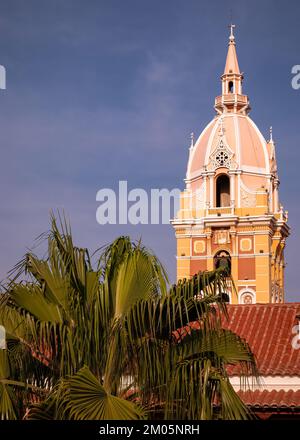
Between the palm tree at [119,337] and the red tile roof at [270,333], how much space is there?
309 inches

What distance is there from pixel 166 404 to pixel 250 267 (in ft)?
133

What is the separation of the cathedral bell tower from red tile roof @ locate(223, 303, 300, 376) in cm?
2685

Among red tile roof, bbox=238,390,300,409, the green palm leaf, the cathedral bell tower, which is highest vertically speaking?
the cathedral bell tower

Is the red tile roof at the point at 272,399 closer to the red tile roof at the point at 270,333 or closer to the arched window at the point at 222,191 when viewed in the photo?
the red tile roof at the point at 270,333

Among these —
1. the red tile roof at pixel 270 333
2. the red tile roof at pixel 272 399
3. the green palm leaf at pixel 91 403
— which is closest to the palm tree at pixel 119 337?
the green palm leaf at pixel 91 403

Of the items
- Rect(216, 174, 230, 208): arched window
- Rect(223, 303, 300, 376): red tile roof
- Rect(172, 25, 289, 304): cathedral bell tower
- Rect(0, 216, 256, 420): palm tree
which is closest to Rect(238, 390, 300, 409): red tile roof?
Rect(223, 303, 300, 376): red tile roof

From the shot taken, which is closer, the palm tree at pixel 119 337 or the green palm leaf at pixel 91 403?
the green palm leaf at pixel 91 403

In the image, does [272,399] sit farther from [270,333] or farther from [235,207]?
[235,207]

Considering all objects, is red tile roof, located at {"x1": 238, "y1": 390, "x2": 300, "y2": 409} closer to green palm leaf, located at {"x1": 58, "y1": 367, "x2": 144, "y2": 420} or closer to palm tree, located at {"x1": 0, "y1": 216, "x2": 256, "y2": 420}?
palm tree, located at {"x1": 0, "y1": 216, "x2": 256, "y2": 420}

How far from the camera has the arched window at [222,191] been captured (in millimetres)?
53969

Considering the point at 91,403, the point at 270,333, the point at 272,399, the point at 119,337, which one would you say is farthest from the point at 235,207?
the point at 91,403

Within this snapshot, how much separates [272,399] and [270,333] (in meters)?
3.35

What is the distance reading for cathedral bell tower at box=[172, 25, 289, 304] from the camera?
50562mm
